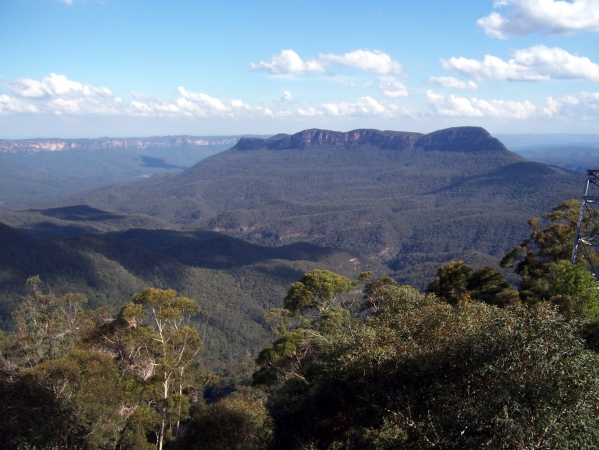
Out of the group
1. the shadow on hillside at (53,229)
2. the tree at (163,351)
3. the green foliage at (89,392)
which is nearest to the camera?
the green foliage at (89,392)

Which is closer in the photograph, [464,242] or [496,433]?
[496,433]

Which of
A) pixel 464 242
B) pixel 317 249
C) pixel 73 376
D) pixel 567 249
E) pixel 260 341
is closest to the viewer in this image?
pixel 73 376

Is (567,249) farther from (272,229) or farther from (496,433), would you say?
(272,229)

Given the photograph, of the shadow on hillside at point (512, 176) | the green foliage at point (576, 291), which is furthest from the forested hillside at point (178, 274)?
the shadow on hillside at point (512, 176)

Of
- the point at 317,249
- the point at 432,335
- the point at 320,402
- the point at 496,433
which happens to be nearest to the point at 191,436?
the point at 320,402

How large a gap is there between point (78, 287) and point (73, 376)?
61.6 meters

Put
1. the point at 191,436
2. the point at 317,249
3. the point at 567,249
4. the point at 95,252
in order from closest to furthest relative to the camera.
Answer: the point at 191,436
the point at 567,249
the point at 95,252
the point at 317,249

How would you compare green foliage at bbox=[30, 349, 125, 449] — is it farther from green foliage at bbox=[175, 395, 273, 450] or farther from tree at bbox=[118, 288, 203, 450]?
green foliage at bbox=[175, 395, 273, 450]

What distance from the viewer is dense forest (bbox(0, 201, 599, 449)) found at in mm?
7332

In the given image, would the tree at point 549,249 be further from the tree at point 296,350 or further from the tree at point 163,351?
the tree at point 163,351

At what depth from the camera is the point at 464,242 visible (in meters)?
117

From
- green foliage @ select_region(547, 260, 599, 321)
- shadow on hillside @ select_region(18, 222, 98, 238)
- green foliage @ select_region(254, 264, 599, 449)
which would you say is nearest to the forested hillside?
shadow on hillside @ select_region(18, 222, 98, 238)

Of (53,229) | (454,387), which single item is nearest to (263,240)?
(53,229)

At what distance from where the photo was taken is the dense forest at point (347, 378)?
7.33 metres
